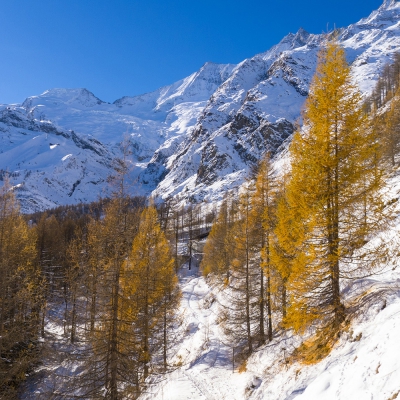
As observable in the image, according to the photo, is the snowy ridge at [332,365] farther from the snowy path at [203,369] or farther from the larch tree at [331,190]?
the larch tree at [331,190]

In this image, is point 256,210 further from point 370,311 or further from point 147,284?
point 370,311

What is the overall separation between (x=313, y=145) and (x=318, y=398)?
817cm

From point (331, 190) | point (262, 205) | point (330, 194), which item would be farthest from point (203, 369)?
point (331, 190)

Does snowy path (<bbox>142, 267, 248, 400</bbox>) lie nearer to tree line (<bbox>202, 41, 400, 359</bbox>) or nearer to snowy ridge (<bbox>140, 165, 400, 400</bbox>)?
snowy ridge (<bbox>140, 165, 400, 400</bbox>)

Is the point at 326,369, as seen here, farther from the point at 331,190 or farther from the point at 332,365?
the point at 331,190

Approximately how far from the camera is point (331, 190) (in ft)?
32.7

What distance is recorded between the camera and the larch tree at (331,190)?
9.75 metres

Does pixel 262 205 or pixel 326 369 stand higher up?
pixel 262 205

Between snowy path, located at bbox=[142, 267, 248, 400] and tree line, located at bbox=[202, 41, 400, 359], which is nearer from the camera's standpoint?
tree line, located at bbox=[202, 41, 400, 359]

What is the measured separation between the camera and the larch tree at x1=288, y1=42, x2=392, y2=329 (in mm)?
9750

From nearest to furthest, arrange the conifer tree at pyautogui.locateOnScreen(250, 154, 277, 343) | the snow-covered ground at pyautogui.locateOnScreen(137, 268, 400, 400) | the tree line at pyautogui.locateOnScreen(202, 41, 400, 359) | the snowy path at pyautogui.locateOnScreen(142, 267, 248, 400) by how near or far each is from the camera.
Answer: the snow-covered ground at pyautogui.locateOnScreen(137, 268, 400, 400) < the tree line at pyautogui.locateOnScreen(202, 41, 400, 359) < the snowy path at pyautogui.locateOnScreen(142, 267, 248, 400) < the conifer tree at pyautogui.locateOnScreen(250, 154, 277, 343)

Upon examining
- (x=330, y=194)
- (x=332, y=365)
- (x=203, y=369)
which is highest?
(x=330, y=194)

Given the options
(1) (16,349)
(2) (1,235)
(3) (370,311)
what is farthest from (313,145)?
(1) (16,349)

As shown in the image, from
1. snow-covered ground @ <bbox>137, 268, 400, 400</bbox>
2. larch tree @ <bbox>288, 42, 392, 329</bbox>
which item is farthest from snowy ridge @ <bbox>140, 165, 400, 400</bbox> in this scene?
larch tree @ <bbox>288, 42, 392, 329</bbox>
